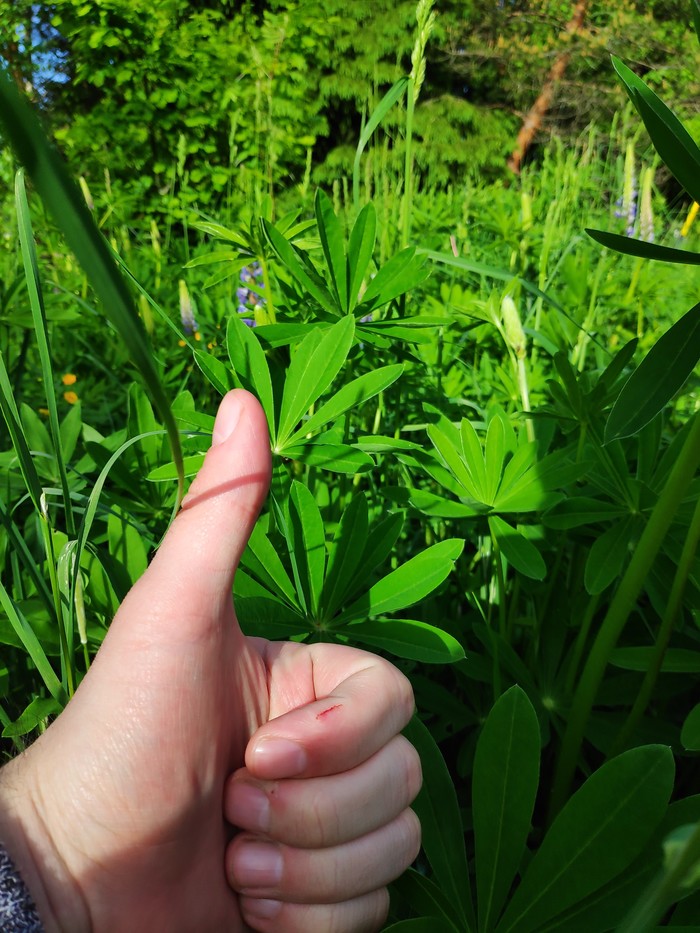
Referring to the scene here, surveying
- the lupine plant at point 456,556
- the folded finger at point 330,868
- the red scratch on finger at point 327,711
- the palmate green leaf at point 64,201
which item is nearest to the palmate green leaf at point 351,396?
the lupine plant at point 456,556

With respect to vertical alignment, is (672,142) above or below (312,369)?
above

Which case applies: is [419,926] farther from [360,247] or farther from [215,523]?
[360,247]

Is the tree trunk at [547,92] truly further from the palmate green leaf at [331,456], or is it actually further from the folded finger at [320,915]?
the folded finger at [320,915]

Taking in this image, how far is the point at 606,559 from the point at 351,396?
0.34 meters

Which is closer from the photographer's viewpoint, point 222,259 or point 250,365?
point 250,365

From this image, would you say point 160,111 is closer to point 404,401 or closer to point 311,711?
point 404,401

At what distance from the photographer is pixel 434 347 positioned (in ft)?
5.03

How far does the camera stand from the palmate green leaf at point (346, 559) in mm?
742

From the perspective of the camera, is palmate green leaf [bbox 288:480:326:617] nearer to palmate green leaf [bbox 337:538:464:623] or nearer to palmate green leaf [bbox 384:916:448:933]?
palmate green leaf [bbox 337:538:464:623]

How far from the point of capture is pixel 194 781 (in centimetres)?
61

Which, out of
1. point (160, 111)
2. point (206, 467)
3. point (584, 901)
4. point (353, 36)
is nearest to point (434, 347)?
point (206, 467)

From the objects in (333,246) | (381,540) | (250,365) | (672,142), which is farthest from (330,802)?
(333,246)

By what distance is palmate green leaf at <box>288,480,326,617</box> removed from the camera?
0.74 m

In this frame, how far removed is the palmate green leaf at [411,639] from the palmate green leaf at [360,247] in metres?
0.48
